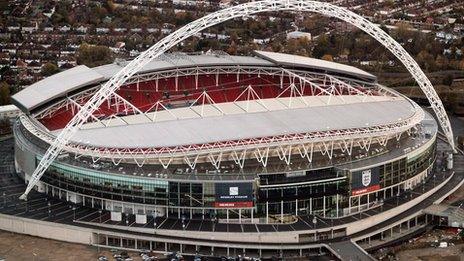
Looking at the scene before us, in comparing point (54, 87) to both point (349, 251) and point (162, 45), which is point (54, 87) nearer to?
point (162, 45)

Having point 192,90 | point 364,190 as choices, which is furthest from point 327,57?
point 364,190

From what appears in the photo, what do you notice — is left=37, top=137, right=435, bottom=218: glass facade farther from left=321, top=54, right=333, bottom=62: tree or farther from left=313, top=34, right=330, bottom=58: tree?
left=313, top=34, right=330, bottom=58: tree

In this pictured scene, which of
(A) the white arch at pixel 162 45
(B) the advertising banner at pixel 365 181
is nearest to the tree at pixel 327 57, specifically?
(A) the white arch at pixel 162 45

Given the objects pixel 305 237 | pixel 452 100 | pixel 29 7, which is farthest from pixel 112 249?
pixel 29 7

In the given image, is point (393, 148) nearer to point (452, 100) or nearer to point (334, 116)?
point (334, 116)

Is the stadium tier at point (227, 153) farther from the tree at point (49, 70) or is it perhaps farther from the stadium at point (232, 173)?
the tree at point (49, 70)

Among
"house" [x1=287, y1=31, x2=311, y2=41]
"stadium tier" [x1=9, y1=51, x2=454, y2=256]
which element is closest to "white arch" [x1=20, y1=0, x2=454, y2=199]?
"stadium tier" [x1=9, y1=51, x2=454, y2=256]
